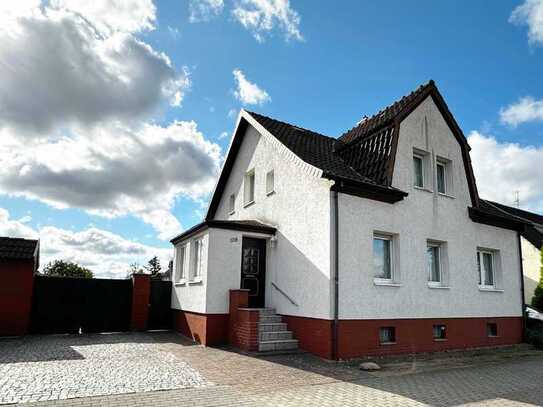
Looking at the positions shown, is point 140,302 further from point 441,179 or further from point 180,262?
point 441,179

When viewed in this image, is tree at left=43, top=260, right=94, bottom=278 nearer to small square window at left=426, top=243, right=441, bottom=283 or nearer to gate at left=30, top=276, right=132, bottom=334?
gate at left=30, top=276, right=132, bottom=334

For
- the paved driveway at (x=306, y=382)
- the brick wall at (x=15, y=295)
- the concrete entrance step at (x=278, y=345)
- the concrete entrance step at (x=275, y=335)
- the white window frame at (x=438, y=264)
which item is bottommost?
the paved driveway at (x=306, y=382)

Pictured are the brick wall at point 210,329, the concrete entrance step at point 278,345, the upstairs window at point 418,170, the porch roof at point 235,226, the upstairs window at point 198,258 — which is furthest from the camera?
the upstairs window at point 418,170

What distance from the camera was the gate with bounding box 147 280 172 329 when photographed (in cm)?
1581

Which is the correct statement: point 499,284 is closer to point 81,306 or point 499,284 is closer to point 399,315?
point 399,315

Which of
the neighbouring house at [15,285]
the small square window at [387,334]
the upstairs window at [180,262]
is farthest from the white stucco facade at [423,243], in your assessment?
the neighbouring house at [15,285]

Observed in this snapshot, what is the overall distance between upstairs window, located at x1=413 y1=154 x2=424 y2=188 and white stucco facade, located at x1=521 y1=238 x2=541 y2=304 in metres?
13.6

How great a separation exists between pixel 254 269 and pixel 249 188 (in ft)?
13.0

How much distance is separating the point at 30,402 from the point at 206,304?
607cm

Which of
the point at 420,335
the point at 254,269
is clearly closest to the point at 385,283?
the point at 420,335

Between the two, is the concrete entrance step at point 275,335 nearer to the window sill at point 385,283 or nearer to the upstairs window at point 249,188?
the window sill at point 385,283

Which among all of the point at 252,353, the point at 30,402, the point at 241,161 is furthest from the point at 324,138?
the point at 30,402

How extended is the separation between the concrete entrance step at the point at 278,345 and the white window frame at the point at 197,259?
10.3ft

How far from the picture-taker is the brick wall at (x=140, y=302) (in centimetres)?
1538
